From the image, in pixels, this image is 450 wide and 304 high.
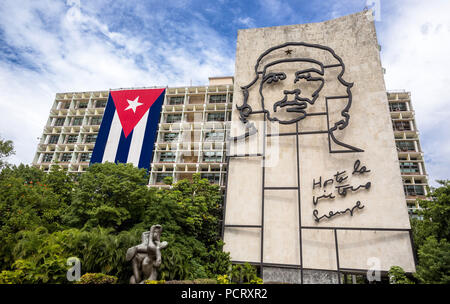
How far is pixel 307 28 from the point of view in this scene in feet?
66.3

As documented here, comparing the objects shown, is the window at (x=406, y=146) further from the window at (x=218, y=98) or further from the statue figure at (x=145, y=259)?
the statue figure at (x=145, y=259)

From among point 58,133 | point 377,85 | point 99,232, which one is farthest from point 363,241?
point 58,133

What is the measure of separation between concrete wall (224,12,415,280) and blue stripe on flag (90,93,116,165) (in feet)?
86.7

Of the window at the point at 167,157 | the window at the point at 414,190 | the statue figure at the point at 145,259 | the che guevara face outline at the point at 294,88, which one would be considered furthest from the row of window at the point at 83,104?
the window at the point at 414,190

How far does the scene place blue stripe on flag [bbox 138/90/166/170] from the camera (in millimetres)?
36781

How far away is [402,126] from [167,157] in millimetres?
36748

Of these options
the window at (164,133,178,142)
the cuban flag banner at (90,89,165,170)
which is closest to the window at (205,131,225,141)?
the window at (164,133,178,142)

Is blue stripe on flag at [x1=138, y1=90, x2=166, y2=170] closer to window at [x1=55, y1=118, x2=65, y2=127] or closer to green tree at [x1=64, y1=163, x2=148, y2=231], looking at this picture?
green tree at [x1=64, y1=163, x2=148, y2=231]

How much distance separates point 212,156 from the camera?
39094 millimetres

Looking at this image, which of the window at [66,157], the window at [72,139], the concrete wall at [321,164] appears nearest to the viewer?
the concrete wall at [321,164]

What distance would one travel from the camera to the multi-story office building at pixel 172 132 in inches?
1538
